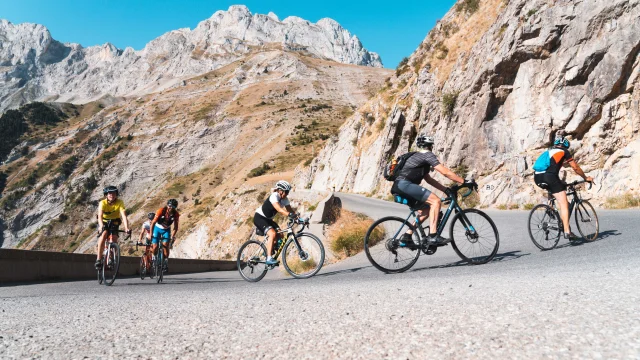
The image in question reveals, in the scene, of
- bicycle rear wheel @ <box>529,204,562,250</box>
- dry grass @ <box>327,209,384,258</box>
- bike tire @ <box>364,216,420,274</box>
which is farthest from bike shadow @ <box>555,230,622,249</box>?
dry grass @ <box>327,209,384,258</box>

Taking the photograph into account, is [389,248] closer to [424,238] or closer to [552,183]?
[424,238]

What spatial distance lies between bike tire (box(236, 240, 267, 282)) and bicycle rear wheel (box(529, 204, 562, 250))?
5.39m

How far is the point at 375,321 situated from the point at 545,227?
6081 mm

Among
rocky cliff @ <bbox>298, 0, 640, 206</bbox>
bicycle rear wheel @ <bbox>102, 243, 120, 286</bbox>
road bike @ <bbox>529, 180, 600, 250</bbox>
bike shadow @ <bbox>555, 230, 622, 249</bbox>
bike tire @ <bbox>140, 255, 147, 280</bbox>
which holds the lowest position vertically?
bike tire @ <bbox>140, 255, 147, 280</bbox>

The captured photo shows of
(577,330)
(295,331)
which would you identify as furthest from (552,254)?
(295,331)

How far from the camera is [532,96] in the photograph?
2120cm

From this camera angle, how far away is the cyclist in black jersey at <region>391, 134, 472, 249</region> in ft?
22.5

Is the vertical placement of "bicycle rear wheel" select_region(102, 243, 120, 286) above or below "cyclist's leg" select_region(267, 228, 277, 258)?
below

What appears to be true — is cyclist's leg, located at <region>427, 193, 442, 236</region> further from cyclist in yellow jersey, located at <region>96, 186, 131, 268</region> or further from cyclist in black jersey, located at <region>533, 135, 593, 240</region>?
cyclist in yellow jersey, located at <region>96, 186, 131, 268</region>

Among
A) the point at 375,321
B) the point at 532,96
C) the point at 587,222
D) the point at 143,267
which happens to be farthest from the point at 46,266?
the point at 532,96

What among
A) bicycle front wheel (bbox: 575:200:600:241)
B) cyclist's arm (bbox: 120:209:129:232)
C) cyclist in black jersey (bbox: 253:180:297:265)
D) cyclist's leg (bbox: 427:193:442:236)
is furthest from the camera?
cyclist's arm (bbox: 120:209:129:232)

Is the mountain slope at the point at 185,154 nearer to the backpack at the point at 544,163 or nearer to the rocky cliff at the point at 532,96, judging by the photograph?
the rocky cliff at the point at 532,96

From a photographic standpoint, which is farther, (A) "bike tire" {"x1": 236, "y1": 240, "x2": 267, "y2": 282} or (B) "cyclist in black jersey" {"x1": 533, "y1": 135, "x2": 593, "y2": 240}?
(A) "bike tire" {"x1": 236, "y1": 240, "x2": 267, "y2": 282}

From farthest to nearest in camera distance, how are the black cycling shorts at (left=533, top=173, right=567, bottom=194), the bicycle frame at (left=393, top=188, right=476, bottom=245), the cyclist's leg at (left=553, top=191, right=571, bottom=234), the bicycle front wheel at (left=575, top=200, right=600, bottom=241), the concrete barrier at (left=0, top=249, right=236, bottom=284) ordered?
the concrete barrier at (left=0, top=249, right=236, bottom=284)
the bicycle front wheel at (left=575, top=200, right=600, bottom=241)
the black cycling shorts at (left=533, top=173, right=567, bottom=194)
the cyclist's leg at (left=553, top=191, right=571, bottom=234)
the bicycle frame at (left=393, top=188, right=476, bottom=245)
